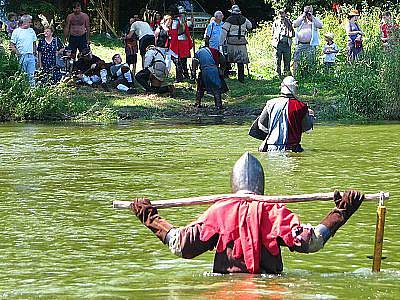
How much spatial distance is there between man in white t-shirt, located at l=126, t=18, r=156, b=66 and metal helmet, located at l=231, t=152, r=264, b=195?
19.1m

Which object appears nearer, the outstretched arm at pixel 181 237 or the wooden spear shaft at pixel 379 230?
the outstretched arm at pixel 181 237

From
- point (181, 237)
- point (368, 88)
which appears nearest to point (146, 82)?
point (368, 88)

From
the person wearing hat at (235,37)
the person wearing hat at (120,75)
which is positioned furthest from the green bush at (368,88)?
the person wearing hat at (120,75)

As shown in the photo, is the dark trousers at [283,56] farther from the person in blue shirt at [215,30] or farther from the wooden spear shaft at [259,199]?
the wooden spear shaft at [259,199]

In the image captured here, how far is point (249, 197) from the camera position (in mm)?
7184

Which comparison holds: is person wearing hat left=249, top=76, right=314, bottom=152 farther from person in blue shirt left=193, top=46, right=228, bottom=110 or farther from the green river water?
person in blue shirt left=193, top=46, right=228, bottom=110

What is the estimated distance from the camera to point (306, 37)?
26.4m

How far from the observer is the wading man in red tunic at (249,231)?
7039mm

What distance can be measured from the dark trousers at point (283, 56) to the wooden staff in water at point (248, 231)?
1964cm

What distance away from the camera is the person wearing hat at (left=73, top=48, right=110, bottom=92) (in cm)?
2614

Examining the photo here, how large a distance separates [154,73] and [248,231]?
732 inches

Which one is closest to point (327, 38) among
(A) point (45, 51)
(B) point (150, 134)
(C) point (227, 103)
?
(C) point (227, 103)

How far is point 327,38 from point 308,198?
2073cm

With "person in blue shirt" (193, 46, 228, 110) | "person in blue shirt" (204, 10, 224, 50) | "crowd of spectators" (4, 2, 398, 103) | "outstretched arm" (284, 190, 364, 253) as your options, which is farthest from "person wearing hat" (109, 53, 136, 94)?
"outstretched arm" (284, 190, 364, 253)
